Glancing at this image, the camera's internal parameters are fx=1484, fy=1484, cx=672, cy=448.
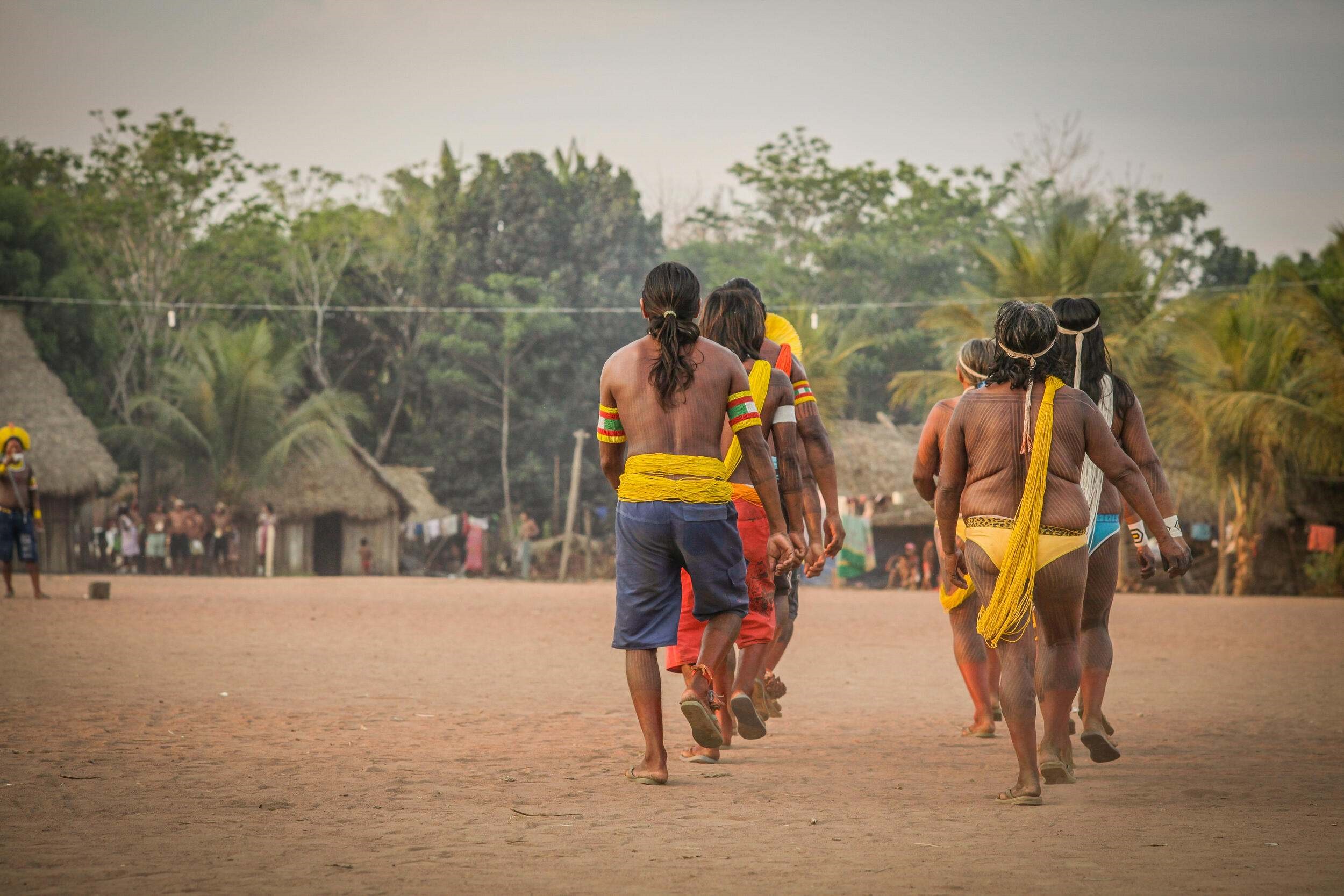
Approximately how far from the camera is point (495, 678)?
410 inches

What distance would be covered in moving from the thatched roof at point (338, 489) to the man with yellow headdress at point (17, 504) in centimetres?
2131

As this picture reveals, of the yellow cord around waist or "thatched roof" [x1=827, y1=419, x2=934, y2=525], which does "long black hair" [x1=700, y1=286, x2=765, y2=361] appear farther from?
"thatched roof" [x1=827, y1=419, x2=934, y2=525]

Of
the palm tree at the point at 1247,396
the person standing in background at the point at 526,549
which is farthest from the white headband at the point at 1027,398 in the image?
the person standing in background at the point at 526,549

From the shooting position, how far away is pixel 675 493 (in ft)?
18.6

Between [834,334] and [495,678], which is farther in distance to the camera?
[834,334]

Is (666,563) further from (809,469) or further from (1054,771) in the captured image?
(809,469)

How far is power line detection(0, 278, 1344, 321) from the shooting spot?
1304 inches

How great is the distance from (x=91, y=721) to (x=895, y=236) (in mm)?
42899

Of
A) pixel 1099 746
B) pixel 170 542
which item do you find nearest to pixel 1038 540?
pixel 1099 746

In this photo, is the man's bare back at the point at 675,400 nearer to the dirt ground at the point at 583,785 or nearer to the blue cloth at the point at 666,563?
the blue cloth at the point at 666,563

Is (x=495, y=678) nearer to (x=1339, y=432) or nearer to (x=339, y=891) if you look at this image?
(x=339, y=891)

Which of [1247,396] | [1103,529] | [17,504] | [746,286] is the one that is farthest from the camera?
[1247,396]

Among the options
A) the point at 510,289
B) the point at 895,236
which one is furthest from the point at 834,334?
the point at 510,289

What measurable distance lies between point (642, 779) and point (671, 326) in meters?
1.77
